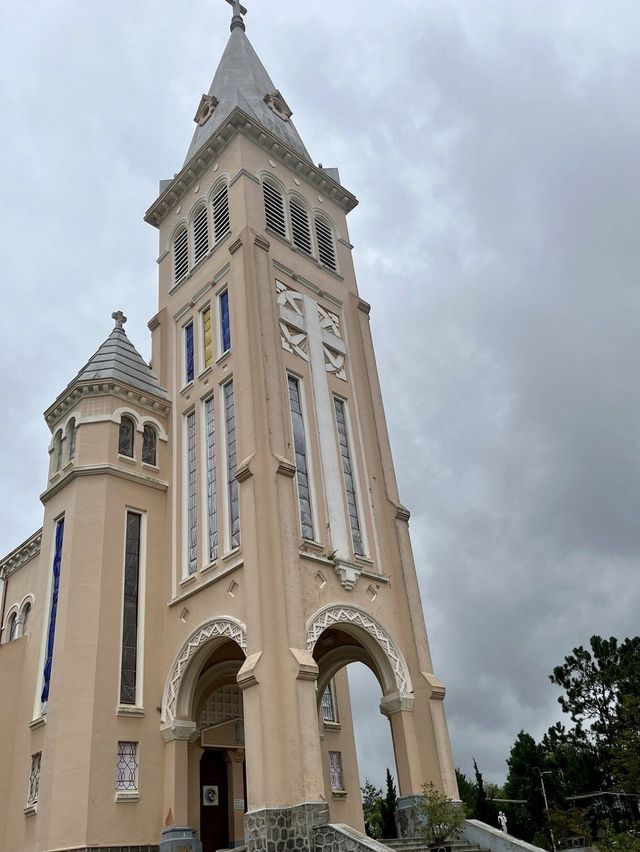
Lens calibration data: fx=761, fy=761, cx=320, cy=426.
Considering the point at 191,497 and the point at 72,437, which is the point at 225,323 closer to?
the point at 191,497

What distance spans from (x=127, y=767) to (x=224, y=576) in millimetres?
4572

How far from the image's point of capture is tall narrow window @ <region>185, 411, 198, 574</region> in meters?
19.3

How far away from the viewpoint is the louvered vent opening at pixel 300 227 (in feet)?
80.1

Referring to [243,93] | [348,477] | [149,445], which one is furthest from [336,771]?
[243,93]

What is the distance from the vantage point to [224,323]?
21719 mm

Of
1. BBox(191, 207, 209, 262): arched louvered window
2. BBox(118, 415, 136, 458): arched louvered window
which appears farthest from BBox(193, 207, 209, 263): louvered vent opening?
BBox(118, 415, 136, 458): arched louvered window

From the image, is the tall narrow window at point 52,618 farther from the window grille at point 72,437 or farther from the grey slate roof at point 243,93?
the grey slate roof at point 243,93

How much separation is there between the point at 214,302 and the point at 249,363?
4007 mm

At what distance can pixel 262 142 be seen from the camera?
2500 centimetres

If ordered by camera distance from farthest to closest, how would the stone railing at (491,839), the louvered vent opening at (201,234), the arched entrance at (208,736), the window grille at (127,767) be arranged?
the louvered vent opening at (201,234)
the arched entrance at (208,736)
the window grille at (127,767)
the stone railing at (491,839)

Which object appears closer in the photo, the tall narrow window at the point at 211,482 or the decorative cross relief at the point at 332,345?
the tall narrow window at the point at 211,482

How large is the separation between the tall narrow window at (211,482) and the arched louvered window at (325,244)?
23.1ft

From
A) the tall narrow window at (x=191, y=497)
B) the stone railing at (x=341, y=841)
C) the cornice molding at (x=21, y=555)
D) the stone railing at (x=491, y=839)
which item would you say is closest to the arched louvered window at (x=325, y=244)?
the tall narrow window at (x=191, y=497)

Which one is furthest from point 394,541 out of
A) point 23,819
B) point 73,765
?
point 23,819
